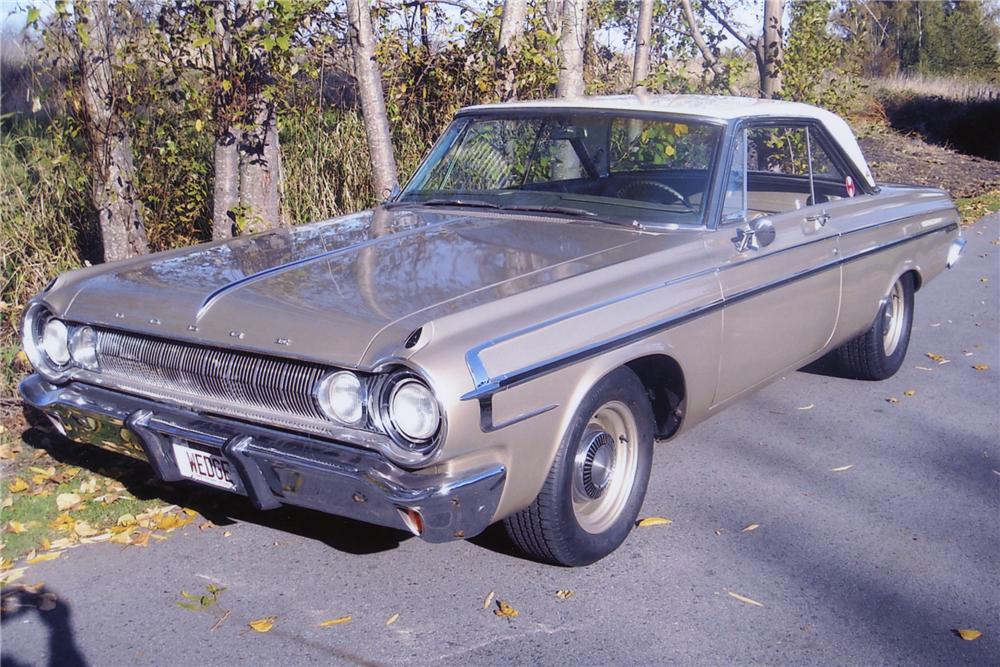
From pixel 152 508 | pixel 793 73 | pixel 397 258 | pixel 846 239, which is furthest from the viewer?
pixel 793 73

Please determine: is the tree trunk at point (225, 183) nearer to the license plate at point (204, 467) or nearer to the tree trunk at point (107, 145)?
the tree trunk at point (107, 145)

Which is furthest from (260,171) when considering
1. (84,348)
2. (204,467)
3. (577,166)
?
(204,467)

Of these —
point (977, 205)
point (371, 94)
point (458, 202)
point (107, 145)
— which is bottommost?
point (977, 205)

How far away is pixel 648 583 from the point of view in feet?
12.2

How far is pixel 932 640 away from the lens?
132 inches

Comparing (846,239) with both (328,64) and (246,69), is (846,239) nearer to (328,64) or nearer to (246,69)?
(246,69)

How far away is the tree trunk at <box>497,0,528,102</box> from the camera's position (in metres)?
8.27

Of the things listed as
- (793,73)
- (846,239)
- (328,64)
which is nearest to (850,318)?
(846,239)

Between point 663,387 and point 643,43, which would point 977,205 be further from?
point 663,387

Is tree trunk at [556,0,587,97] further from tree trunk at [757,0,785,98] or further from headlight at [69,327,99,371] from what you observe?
headlight at [69,327,99,371]

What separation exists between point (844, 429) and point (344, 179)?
4.45 metres

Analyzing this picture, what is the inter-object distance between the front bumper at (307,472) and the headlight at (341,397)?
0.10 metres

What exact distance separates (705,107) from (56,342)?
297cm

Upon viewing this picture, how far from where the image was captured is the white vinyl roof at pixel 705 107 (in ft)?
15.4
